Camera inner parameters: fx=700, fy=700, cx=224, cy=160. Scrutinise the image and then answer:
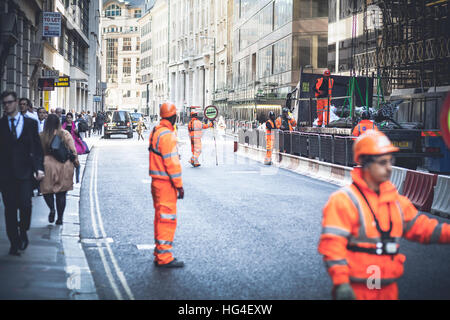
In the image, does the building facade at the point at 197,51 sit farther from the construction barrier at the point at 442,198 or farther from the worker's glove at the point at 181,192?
the worker's glove at the point at 181,192

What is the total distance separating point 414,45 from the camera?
27297 mm

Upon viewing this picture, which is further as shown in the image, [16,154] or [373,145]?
[16,154]

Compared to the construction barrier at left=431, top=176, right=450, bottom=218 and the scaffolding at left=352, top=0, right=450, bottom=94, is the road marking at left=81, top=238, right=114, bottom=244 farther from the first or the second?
the scaffolding at left=352, top=0, right=450, bottom=94

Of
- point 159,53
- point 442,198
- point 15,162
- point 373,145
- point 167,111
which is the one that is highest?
point 159,53

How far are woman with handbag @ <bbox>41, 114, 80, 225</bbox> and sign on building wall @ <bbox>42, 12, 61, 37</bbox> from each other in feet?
61.5

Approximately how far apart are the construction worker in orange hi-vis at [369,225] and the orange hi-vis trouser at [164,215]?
3718 millimetres

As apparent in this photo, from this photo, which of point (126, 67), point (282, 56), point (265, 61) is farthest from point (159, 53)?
point (282, 56)

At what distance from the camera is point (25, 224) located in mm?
7926

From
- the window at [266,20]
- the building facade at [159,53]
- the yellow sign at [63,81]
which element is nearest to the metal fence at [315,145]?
the yellow sign at [63,81]

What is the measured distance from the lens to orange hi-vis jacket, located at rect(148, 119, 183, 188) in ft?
24.3

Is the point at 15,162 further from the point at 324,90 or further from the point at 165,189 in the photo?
the point at 324,90

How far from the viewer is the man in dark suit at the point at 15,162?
7621mm

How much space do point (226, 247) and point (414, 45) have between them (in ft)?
67.7

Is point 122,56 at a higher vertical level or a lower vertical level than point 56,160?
higher
